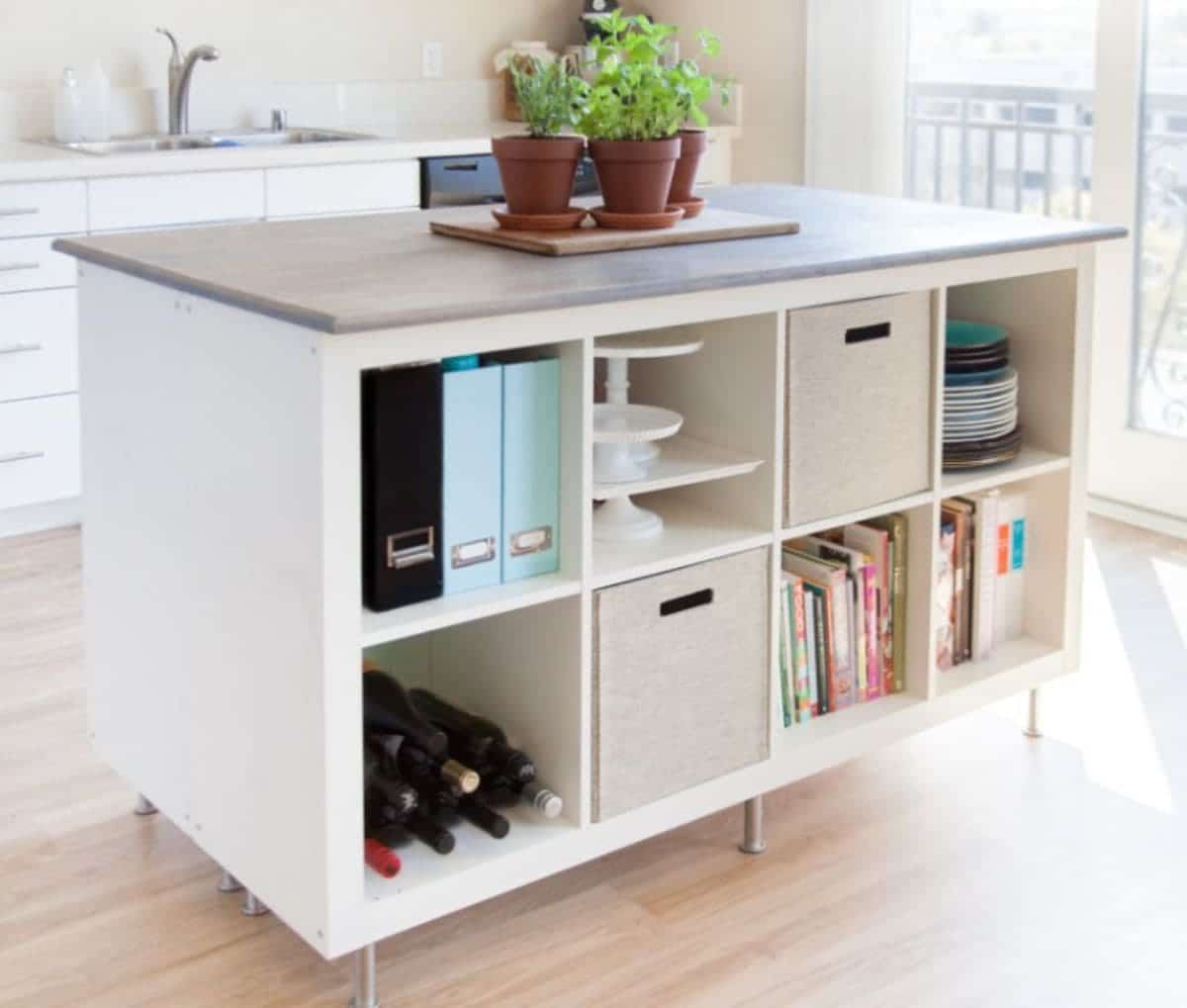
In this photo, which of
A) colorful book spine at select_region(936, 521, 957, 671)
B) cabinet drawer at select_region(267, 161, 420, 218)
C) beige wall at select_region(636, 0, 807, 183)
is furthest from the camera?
beige wall at select_region(636, 0, 807, 183)

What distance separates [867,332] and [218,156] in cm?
214

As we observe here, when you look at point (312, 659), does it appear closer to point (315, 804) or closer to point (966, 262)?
point (315, 804)

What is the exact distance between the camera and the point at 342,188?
14.6 feet

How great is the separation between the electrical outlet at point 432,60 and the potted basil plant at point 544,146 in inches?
109

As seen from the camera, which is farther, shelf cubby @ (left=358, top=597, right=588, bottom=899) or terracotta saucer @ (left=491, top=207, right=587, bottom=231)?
terracotta saucer @ (left=491, top=207, right=587, bottom=231)

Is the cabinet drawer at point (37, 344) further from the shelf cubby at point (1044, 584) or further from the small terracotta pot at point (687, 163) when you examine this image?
the shelf cubby at point (1044, 584)

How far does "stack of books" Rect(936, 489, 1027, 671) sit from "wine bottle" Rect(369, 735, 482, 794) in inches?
35.2

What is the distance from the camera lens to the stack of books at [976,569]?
2.89 m

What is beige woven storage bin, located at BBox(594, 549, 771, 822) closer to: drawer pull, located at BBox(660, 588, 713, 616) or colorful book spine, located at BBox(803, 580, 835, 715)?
drawer pull, located at BBox(660, 588, 713, 616)

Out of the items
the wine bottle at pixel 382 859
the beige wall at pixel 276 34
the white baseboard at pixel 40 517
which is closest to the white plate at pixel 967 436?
the wine bottle at pixel 382 859

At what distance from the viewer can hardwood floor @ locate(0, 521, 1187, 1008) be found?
228 centimetres

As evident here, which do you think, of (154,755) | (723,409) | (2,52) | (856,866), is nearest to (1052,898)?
(856,866)

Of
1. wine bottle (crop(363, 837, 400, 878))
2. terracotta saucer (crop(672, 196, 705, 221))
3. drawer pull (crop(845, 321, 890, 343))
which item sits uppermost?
terracotta saucer (crop(672, 196, 705, 221))

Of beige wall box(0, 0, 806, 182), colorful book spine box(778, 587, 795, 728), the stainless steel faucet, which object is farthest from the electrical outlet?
colorful book spine box(778, 587, 795, 728)
